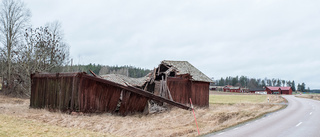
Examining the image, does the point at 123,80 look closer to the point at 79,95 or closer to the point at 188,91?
the point at 188,91

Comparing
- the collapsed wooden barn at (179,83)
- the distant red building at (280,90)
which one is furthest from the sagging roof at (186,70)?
the distant red building at (280,90)

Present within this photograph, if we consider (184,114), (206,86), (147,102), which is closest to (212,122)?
(184,114)

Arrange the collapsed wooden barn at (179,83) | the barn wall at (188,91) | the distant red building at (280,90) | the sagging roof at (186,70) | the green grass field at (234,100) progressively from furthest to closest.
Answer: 1. the distant red building at (280,90)
2. the green grass field at (234,100)
3. the sagging roof at (186,70)
4. the barn wall at (188,91)
5. the collapsed wooden barn at (179,83)

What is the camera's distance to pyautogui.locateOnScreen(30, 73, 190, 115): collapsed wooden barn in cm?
1770

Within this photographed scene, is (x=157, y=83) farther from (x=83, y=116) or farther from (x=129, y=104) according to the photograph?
(x=83, y=116)

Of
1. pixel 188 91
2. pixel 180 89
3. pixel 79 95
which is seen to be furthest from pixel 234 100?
pixel 79 95

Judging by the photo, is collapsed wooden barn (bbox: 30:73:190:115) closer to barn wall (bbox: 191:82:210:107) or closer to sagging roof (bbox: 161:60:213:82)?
barn wall (bbox: 191:82:210:107)

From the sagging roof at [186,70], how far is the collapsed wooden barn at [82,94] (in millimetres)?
11718

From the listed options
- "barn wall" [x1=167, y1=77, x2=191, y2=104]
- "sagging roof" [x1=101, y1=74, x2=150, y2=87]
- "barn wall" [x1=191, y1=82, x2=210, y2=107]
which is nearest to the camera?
"sagging roof" [x1=101, y1=74, x2=150, y2=87]

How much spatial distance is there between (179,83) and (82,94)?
44.9ft

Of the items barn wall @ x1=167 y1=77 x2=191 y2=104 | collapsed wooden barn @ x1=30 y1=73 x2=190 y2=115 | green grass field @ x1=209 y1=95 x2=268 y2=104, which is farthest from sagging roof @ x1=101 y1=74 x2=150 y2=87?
green grass field @ x1=209 y1=95 x2=268 y2=104

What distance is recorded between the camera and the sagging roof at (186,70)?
106 feet

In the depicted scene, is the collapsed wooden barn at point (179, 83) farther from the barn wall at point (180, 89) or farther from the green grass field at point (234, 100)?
the green grass field at point (234, 100)

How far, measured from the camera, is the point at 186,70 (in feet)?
110
